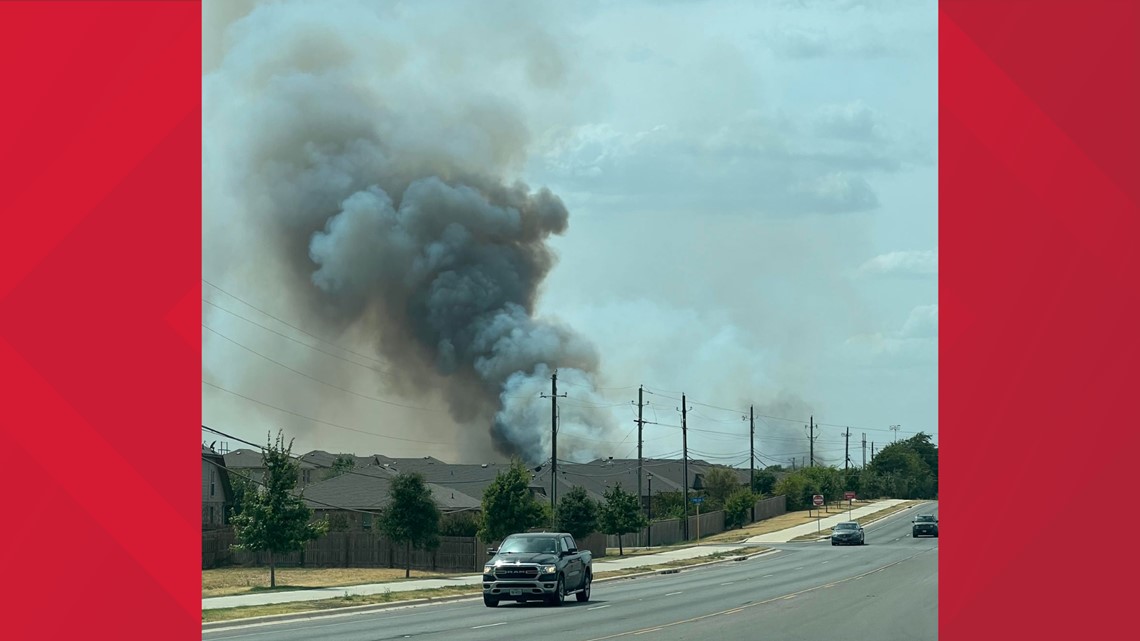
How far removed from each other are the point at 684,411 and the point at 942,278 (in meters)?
77.7

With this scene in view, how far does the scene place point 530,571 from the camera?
94.6ft

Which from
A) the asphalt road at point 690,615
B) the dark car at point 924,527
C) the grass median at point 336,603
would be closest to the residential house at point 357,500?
the asphalt road at point 690,615

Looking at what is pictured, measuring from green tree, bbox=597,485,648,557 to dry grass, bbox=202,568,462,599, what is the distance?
42.8ft

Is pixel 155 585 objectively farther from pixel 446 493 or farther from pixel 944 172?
pixel 446 493

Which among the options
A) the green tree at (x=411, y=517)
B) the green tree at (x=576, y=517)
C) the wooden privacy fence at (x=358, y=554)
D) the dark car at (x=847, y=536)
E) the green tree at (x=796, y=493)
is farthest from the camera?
the green tree at (x=796, y=493)

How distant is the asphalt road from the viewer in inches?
820

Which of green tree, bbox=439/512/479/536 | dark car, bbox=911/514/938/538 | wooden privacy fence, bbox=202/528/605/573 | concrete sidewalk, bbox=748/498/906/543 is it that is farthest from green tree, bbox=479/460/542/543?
dark car, bbox=911/514/938/538

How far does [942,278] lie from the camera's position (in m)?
7.76

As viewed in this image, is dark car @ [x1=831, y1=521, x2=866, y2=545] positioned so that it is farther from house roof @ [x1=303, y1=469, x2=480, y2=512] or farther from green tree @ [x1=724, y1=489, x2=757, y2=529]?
green tree @ [x1=724, y1=489, x2=757, y2=529]

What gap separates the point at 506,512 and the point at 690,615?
961 inches

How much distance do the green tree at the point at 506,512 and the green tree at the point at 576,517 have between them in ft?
25.2

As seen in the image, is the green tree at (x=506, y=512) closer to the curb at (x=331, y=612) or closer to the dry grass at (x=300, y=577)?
the dry grass at (x=300, y=577)

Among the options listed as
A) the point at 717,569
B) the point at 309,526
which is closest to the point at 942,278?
the point at 309,526

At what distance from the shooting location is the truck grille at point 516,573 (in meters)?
28.8
